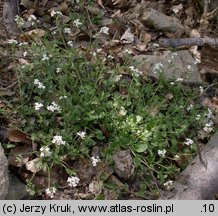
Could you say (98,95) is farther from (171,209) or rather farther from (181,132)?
(171,209)

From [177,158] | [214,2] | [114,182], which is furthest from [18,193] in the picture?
[214,2]

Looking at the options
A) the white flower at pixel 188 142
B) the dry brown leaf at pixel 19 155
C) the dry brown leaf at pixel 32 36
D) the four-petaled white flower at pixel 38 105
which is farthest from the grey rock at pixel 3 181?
the dry brown leaf at pixel 32 36

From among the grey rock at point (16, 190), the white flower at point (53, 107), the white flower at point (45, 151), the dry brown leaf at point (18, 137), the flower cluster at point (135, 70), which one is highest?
the flower cluster at point (135, 70)

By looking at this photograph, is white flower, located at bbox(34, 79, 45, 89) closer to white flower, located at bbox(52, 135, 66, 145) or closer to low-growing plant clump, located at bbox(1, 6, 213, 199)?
low-growing plant clump, located at bbox(1, 6, 213, 199)

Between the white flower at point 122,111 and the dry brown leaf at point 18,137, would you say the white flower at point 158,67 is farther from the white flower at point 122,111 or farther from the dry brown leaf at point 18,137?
the dry brown leaf at point 18,137

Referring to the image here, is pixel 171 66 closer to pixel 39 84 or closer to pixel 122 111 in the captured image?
pixel 122 111

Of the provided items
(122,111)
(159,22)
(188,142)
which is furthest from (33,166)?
(159,22)

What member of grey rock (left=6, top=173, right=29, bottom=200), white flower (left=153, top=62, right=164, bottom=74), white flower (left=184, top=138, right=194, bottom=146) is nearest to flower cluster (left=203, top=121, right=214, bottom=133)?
white flower (left=184, top=138, right=194, bottom=146)
